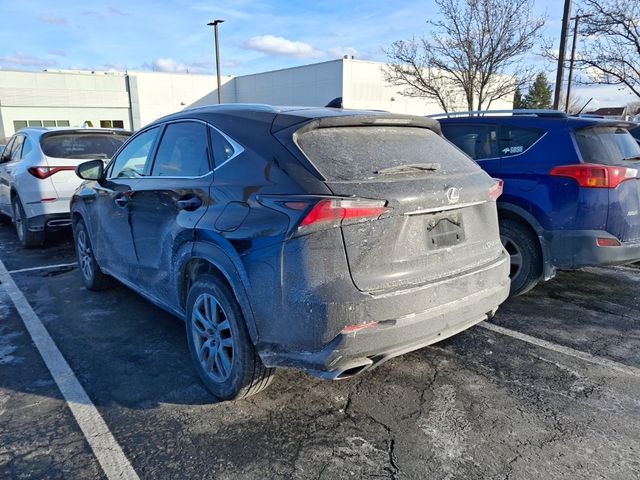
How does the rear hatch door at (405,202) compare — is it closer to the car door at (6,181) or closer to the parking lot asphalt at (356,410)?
the parking lot asphalt at (356,410)

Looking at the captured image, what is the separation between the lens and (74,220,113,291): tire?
4.98 meters

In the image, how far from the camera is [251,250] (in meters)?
2.60

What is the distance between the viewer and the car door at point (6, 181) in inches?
292

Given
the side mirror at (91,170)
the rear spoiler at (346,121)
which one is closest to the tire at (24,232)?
the side mirror at (91,170)

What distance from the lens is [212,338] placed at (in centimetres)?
308

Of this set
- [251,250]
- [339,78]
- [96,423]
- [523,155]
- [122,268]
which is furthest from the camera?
[339,78]

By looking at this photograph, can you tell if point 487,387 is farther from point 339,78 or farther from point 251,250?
point 339,78

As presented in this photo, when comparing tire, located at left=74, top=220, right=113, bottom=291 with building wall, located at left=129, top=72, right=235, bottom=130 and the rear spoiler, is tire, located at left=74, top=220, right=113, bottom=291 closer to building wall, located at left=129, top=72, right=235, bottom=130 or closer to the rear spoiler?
the rear spoiler

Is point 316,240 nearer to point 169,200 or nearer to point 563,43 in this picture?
point 169,200

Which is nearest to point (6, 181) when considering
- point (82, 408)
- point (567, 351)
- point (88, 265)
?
point (88, 265)

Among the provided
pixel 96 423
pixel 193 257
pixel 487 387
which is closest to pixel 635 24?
pixel 487 387

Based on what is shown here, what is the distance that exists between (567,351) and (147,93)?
162 ft

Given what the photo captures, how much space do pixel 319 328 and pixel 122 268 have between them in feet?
8.23

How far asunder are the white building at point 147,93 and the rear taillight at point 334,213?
37932mm
